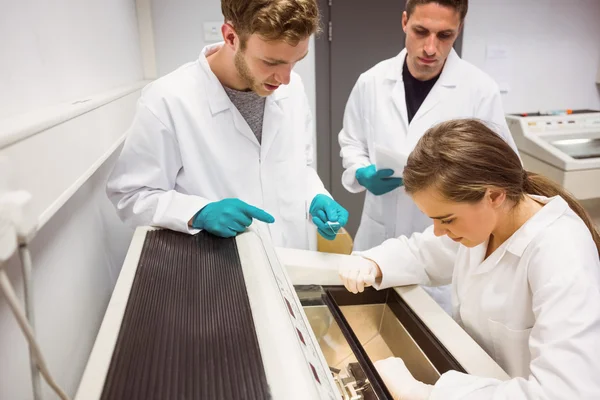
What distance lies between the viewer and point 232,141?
126 cm

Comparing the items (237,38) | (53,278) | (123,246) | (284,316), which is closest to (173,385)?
(284,316)

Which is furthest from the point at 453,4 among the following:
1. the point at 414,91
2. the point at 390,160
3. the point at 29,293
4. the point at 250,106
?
the point at 29,293

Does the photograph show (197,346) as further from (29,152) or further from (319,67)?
(319,67)

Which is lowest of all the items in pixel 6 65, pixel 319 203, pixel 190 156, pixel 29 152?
pixel 319 203

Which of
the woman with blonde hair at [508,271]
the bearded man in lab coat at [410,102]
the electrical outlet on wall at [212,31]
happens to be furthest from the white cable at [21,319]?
the electrical outlet on wall at [212,31]

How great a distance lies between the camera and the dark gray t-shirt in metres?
1.30

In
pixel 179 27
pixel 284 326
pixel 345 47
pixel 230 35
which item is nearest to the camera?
pixel 284 326

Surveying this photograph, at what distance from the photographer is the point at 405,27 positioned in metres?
1.76

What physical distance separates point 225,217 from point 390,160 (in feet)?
2.49

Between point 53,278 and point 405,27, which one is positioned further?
point 405,27

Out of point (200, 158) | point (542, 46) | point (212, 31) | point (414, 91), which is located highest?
point (212, 31)

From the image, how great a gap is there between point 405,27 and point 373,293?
1164mm

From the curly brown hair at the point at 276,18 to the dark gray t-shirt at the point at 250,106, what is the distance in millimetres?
224

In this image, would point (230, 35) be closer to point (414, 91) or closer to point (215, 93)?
point (215, 93)
